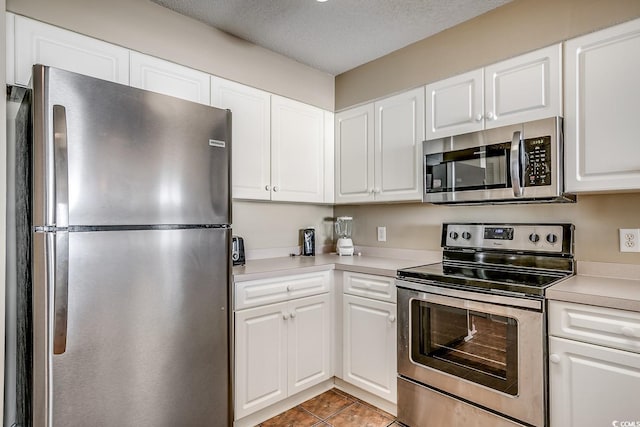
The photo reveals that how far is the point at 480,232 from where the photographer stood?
7.38 ft

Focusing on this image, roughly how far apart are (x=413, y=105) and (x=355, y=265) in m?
1.11

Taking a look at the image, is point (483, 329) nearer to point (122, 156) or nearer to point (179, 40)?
point (122, 156)

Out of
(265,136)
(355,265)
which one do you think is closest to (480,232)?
(355,265)

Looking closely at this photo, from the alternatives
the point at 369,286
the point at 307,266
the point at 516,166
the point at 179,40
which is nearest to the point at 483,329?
the point at 369,286

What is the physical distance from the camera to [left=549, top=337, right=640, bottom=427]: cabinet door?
4.52ft

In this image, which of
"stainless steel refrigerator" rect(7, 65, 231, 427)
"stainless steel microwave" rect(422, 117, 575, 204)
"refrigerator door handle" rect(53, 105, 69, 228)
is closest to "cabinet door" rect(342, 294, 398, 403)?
"stainless steel microwave" rect(422, 117, 575, 204)

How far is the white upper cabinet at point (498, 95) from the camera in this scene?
1831mm

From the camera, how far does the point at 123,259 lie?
1421 millimetres

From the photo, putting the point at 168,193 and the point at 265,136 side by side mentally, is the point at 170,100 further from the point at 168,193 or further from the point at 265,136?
the point at 265,136

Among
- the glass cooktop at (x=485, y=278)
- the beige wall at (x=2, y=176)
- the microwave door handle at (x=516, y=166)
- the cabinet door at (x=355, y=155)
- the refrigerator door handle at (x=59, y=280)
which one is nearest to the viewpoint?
the refrigerator door handle at (x=59, y=280)

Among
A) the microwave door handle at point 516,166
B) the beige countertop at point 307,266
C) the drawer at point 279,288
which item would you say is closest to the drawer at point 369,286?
the beige countertop at point 307,266

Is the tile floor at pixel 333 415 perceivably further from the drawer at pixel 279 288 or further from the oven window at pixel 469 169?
the oven window at pixel 469 169

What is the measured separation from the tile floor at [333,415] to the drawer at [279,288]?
692 millimetres

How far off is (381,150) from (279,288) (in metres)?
1.19
